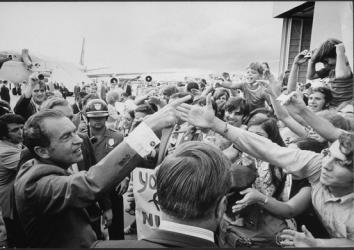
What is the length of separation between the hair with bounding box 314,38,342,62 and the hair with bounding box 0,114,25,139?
2.60 m

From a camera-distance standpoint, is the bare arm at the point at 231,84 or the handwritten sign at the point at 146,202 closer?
the handwritten sign at the point at 146,202

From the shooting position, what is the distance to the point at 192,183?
106cm

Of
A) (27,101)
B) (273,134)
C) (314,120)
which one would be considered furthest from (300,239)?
(27,101)

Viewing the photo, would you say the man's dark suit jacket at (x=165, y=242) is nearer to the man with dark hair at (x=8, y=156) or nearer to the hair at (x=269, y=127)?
the hair at (x=269, y=127)

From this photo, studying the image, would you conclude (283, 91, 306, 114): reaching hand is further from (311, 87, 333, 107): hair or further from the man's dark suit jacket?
(311, 87, 333, 107): hair

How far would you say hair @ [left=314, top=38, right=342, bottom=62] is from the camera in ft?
6.76

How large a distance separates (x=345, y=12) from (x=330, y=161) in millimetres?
708

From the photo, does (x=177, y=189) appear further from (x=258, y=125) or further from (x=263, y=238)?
(x=258, y=125)

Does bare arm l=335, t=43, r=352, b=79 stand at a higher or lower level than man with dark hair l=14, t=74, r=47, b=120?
higher

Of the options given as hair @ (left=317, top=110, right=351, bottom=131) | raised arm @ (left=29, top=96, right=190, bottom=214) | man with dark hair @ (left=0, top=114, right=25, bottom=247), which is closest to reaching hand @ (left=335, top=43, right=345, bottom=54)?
hair @ (left=317, top=110, right=351, bottom=131)

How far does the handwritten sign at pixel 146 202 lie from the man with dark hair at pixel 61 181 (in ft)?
3.00

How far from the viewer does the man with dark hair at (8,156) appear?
104 inches

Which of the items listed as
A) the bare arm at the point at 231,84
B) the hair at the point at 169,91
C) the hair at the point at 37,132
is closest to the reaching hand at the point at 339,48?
the bare arm at the point at 231,84

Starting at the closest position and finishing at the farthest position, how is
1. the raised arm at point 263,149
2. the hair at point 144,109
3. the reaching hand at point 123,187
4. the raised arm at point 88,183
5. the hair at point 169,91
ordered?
the raised arm at point 88,183
the raised arm at point 263,149
the reaching hand at point 123,187
the hair at point 144,109
the hair at point 169,91
